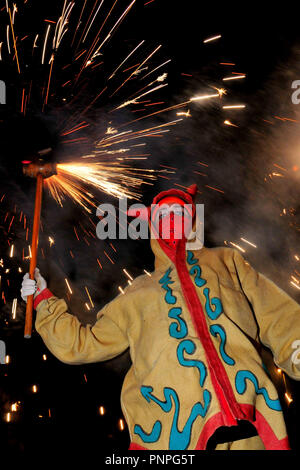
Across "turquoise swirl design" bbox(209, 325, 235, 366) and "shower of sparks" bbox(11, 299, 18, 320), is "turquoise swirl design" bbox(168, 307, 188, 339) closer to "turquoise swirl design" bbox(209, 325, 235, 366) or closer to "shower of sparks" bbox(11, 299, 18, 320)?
"turquoise swirl design" bbox(209, 325, 235, 366)

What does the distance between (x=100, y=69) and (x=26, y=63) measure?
75 cm

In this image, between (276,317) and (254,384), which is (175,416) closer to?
(254,384)

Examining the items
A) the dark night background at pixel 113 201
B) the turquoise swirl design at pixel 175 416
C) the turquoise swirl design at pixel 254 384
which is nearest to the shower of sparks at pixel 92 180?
the dark night background at pixel 113 201

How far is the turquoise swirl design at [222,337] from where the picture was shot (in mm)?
1871

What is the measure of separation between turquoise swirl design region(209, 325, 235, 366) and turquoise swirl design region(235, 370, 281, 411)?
0.24 ft

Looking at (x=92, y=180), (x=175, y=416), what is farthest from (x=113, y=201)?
(x=175, y=416)

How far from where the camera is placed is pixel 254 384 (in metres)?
1.81

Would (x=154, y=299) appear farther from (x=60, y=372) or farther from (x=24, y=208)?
(x=24, y=208)

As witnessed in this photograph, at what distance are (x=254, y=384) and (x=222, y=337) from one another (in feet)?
0.96

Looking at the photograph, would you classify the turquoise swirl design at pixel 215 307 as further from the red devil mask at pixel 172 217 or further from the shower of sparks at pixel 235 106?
the shower of sparks at pixel 235 106

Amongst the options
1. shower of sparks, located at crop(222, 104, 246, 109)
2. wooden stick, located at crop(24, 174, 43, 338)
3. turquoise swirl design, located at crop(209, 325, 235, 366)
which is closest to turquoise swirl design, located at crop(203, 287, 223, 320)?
turquoise swirl design, located at crop(209, 325, 235, 366)

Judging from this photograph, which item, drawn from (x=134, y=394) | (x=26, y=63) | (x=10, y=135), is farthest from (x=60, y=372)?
(x=26, y=63)

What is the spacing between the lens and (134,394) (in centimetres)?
205

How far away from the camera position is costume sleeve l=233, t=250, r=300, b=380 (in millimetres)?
1972
